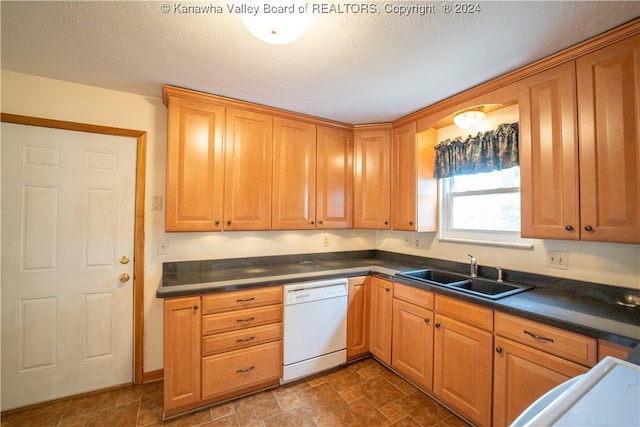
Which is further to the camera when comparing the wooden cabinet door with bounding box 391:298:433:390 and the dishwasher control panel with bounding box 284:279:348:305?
the dishwasher control panel with bounding box 284:279:348:305

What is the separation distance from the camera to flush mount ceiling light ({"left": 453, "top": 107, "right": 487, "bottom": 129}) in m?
2.10

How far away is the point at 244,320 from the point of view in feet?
6.42

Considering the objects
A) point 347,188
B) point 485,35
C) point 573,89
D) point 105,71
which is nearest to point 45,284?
point 105,71

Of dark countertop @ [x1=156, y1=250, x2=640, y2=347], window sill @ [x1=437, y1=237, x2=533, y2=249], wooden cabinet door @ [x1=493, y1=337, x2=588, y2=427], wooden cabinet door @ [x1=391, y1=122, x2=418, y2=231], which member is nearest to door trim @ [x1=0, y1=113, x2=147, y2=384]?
dark countertop @ [x1=156, y1=250, x2=640, y2=347]

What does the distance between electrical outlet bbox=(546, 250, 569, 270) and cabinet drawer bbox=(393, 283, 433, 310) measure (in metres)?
0.84

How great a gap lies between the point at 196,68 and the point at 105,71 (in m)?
0.68

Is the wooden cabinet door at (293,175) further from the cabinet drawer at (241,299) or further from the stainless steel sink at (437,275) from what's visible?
the stainless steel sink at (437,275)

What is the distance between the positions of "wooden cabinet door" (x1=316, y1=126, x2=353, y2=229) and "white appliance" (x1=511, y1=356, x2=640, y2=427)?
81.5 inches

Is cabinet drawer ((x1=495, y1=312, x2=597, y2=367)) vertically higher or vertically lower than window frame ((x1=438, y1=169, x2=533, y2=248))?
lower

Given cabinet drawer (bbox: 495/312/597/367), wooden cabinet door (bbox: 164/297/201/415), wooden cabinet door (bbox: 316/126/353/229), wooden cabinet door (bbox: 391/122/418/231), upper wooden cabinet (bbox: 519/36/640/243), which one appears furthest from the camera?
wooden cabinet door (bbox: 316/126/353/229)

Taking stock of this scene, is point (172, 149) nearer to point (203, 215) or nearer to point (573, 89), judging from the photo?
point (203, 215)

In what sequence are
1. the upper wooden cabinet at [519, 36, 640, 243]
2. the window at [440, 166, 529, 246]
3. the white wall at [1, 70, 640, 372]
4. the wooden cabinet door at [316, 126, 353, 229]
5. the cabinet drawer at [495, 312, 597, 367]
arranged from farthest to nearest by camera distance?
the wooden cabinet door at [316, 126, 353, 229]
the window at [440, 166, 529, 246]
the white wall at [1, 70, 640, 372]
the upper wooden cabinet at [519, 36, 640, 243]
the cabinet drawer at [495, 312, 597, 367]

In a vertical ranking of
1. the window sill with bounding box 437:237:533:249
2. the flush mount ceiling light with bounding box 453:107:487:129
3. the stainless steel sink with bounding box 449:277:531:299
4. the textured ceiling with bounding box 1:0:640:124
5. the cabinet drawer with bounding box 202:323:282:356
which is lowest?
the cabinet drawer with bounding box 202:323:282:356

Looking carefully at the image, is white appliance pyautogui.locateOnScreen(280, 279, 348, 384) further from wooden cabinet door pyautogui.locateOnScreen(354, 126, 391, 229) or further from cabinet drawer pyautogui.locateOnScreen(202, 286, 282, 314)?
wooden cabinet door pyautogui.locateOnScreen(354, 126, 391, 229)
